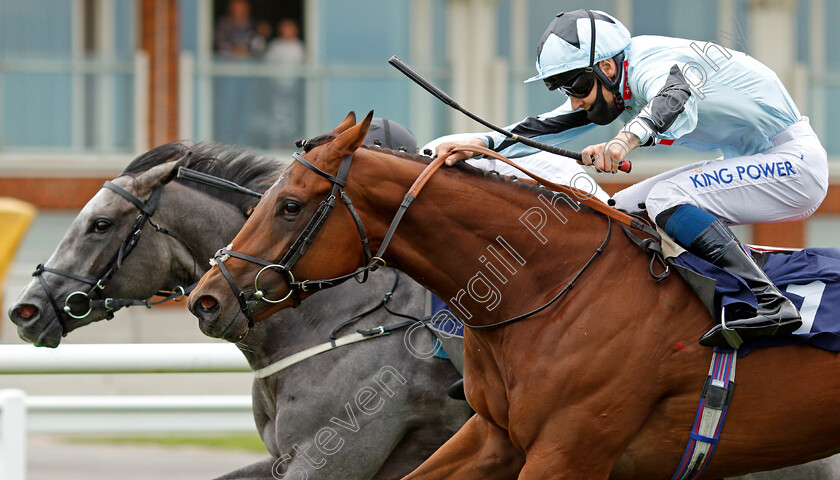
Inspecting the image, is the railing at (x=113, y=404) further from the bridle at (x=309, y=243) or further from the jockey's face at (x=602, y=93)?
the jockey's face at (x=602, y=93)

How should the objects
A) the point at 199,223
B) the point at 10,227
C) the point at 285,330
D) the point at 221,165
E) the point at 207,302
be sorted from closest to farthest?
1. the point at 207,302
2. the point at 285,330
3. the point at 199,223
4. the point at 221,165
5. the point at 10,227

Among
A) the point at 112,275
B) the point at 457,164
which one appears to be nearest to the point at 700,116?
the point at 457,164

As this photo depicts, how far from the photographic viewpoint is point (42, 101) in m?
11.8

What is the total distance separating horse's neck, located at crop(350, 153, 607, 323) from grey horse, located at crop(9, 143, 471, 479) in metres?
0.88

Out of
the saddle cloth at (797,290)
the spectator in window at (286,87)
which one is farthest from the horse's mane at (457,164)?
the spectator in window at (286,87)

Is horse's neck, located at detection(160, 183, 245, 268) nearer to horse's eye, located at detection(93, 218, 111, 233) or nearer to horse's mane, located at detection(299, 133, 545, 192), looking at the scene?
horse's eye, located at detection(93, 218, 111, 233)

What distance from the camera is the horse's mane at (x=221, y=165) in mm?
4660

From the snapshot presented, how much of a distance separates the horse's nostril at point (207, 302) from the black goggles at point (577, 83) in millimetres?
1362

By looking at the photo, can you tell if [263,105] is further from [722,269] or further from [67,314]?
[722,269]

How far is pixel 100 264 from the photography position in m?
4.47

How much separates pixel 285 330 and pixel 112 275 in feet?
2.47

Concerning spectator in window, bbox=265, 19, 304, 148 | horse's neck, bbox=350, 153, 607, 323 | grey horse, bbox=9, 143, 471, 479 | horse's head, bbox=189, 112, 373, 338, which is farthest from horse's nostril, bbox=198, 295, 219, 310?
spectator in window, bbox=265, 19, 304, 148

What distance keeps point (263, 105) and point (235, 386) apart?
3.89 metres

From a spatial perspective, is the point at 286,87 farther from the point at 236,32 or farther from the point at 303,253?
the point at 303,253
